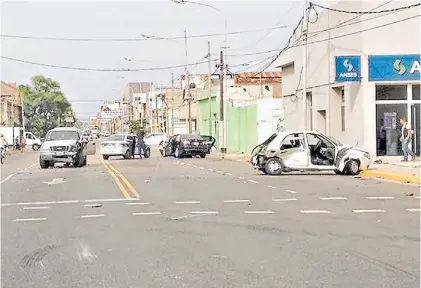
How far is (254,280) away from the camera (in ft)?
25.4

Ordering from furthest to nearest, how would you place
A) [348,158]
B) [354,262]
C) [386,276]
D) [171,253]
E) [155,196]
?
[348,158], [155,196], [171,253], [354,262], [386,276]

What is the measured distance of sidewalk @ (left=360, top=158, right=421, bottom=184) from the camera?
21919 millimetres

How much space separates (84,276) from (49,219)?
5.38 m

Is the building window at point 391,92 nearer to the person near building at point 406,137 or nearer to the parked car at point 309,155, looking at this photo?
the person near building at point 406,137

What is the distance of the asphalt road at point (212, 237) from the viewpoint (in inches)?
316

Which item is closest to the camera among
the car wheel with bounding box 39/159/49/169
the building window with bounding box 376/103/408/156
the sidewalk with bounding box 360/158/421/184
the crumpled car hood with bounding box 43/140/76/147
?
the sidewalk with bounding box 360/158/421/184

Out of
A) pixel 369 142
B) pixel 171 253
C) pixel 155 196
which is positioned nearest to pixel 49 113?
pixel 369 142

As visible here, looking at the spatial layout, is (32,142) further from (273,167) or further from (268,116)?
(273,167)

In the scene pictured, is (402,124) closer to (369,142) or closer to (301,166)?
(369,142)

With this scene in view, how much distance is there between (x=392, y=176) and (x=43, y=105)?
10816 cm

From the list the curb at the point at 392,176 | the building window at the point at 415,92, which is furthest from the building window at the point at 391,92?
the curb at the point at 392,176

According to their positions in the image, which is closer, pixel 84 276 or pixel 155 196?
pixel 84 276

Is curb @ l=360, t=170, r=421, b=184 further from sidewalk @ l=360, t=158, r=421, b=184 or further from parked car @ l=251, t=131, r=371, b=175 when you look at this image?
parked car @ l=251, t=131, r=371, b=175

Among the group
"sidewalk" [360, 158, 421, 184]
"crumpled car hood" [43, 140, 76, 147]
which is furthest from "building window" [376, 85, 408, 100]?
"crumpled car hood" [43, 140, 76, 147]
